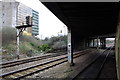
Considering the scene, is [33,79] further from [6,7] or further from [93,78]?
[6,7]

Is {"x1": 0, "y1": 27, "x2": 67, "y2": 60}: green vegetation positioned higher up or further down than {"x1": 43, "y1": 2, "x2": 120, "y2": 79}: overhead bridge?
further down

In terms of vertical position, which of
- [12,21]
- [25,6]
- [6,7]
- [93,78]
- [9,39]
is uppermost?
[25,6]

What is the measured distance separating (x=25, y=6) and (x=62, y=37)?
6960 cm

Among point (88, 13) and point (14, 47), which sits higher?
point (88, 13)

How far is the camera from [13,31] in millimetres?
38031

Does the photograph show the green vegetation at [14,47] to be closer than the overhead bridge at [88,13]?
No

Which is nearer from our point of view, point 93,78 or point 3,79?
point 3,79

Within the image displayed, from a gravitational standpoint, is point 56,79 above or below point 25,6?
below

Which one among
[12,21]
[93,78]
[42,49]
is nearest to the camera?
[93,78]

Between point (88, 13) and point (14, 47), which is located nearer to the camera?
point (88, 13)

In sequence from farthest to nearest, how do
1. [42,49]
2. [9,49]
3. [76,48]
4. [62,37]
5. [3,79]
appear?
[62,37]
[76,48]
[42,49]
[9,49]
[3,79]

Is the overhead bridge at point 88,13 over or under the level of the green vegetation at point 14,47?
over

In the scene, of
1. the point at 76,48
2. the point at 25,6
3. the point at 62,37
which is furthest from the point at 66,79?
the point at 25,6

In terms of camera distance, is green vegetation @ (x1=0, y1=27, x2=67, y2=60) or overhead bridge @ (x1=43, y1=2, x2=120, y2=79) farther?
green vegetation @ (x1=0, y1=27, x2=67, y2=60)
